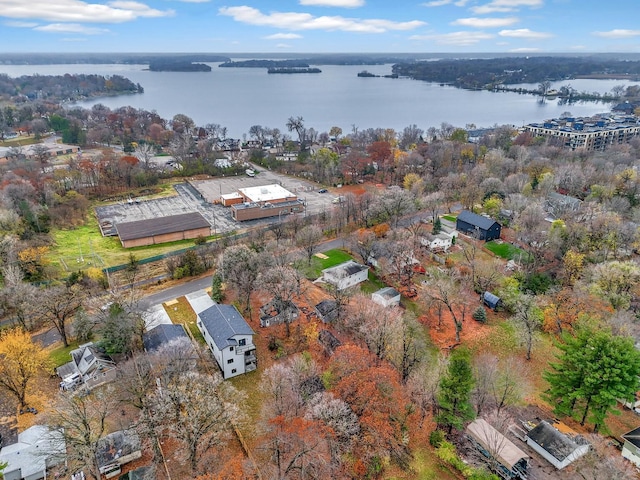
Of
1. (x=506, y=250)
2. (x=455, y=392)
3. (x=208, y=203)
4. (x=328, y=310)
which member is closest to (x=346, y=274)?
(x=328, y=310)

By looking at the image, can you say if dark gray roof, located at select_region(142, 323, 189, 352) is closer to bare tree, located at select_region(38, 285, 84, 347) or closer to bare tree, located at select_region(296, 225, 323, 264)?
bare tree, located at select_region(38, 285, 84, 347)

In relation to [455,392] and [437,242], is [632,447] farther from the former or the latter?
[437,242]

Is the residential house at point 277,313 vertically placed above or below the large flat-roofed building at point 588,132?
below

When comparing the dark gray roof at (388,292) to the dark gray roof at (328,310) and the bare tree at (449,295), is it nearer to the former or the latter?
the bare tree at (449,295)

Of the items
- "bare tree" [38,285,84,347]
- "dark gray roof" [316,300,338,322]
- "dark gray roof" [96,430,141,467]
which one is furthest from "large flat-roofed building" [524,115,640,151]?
"dark gray roof" [96,430,141,467]

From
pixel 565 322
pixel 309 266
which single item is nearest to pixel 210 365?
pixel 309 266

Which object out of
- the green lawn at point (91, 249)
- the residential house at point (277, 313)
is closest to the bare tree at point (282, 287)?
the residential house at point (277, 313)
